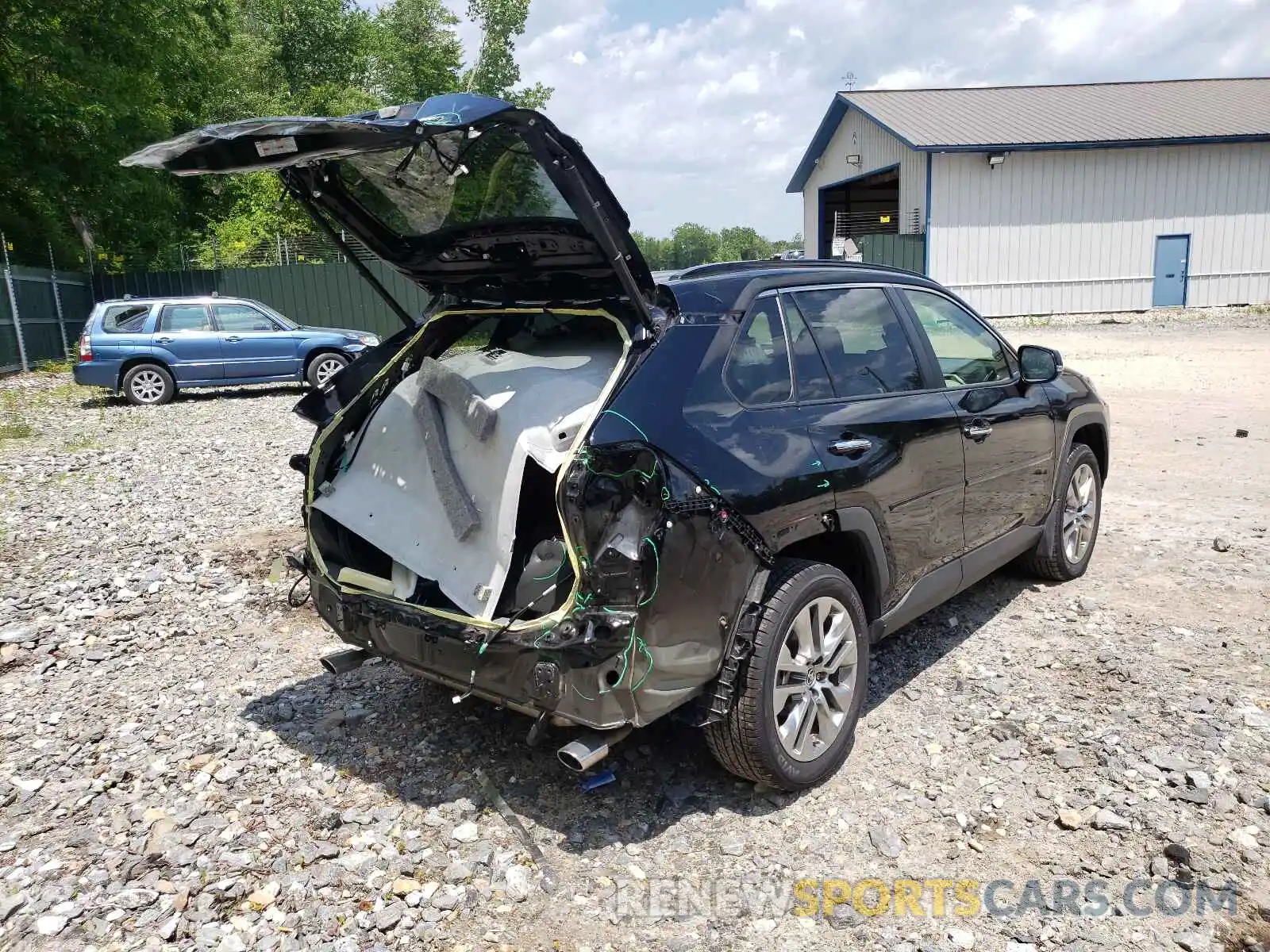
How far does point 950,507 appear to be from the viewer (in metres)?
4.14

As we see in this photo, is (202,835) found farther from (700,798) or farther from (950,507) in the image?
(950,507)

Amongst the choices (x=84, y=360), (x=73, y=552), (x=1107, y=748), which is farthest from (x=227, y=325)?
(x=1107, y=748)

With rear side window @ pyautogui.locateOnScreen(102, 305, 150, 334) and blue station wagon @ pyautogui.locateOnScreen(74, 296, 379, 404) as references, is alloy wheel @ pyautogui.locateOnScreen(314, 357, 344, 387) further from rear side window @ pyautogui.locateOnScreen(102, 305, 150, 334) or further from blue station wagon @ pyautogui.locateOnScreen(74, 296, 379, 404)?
rear side window @ pyautogui.locateOnScreen(102, 305, 150, 334)

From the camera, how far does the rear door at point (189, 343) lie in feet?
48.1

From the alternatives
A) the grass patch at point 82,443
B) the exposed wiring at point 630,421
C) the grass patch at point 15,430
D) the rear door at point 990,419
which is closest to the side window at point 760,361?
the exposed wiring at point 630,421

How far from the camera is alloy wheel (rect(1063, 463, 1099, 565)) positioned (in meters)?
5.37

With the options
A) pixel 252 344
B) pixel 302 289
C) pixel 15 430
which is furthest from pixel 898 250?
pixel 15 430

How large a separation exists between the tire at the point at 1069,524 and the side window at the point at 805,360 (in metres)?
2.17

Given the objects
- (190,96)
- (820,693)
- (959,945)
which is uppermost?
(190,96)

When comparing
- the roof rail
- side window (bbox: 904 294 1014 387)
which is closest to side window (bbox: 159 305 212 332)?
the roof rail

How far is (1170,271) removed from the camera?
25531 millimetres

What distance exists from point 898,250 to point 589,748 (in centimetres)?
2518

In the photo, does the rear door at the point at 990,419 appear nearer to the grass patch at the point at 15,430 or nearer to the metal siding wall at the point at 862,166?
the grass patch at the point at 15,430

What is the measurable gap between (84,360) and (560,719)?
1403 cm
